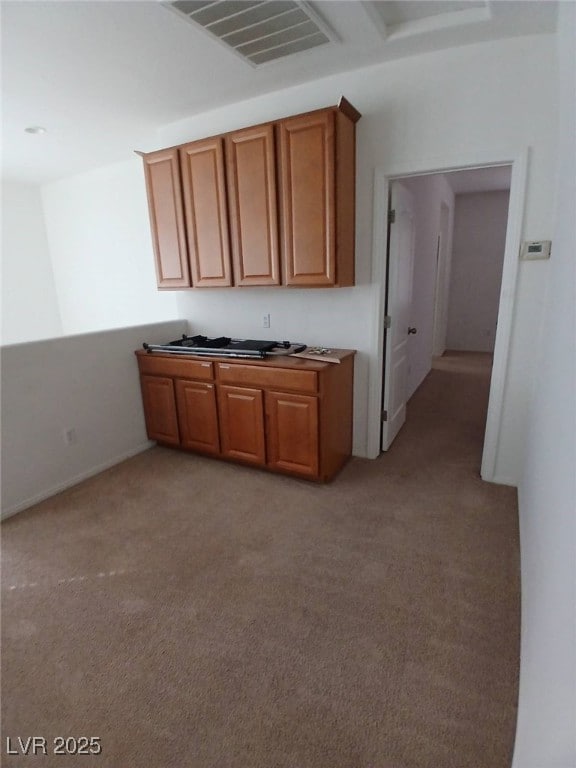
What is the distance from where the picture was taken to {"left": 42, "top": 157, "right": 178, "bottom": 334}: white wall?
4355mm

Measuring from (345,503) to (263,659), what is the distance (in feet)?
3.76

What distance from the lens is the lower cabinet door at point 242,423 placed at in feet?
9.07

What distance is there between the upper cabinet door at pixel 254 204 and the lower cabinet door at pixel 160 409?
→ 1.12 metres

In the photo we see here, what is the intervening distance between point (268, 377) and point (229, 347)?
529mm

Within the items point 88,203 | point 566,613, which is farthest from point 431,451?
point 88,203

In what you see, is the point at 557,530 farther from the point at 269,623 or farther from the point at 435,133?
the point at 435,133

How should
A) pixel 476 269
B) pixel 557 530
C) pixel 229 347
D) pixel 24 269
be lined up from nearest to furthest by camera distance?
pixel 557 530 → pixel 229 347 → pixel 24 269 → pixel 476 269

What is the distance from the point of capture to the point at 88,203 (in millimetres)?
4672

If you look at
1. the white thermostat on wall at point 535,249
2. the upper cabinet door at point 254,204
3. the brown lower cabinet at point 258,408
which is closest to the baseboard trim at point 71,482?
the brown lower cabinet at point 258,408

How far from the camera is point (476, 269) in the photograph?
6.77m

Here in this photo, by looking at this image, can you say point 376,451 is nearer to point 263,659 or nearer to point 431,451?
point 431,451

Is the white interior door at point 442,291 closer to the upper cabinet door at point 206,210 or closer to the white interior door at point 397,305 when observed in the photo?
the white interior door at point 397,305

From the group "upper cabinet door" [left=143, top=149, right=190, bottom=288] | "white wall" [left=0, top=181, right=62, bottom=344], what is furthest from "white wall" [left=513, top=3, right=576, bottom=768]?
"white wall" [left=0, top=181, right=62, bottom=344]

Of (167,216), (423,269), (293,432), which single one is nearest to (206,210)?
(167,216)
